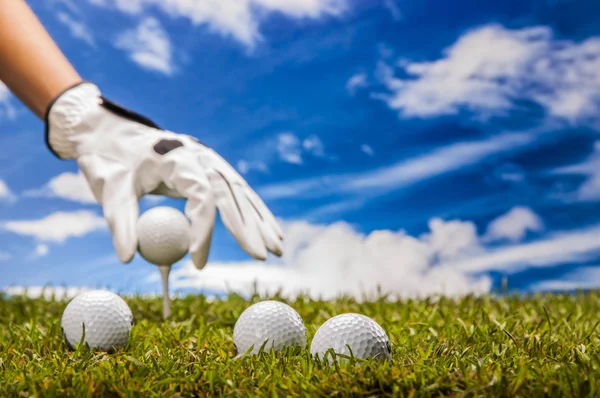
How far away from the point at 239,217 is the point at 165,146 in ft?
2.99

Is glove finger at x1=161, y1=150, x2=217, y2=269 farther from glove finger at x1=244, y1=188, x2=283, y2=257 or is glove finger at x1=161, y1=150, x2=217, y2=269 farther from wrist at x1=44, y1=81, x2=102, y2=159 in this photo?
wrist at x1=44, y1=81, x2=102, y2=159

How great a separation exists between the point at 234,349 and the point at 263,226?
153cm

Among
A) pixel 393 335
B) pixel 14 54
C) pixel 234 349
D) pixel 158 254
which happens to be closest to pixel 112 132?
pixel 14 54

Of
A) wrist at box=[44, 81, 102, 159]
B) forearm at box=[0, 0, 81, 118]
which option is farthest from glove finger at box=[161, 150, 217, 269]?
forearm at box=[0, 0, 81, 118]

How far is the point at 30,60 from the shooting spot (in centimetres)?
465

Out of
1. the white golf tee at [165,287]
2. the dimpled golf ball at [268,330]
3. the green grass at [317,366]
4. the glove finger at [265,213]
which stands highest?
the glove finger at [265,213]

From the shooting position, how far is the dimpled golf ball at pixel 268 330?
2.91 metres

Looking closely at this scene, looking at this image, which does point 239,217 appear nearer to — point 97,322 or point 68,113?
point 97,322

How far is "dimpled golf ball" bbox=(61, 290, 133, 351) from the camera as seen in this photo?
3.24 m

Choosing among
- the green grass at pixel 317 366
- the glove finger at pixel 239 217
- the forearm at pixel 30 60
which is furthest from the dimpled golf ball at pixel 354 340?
the forearm at pixel 30 60

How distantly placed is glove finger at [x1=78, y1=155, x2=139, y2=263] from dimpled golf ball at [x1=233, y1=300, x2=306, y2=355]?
1680 mm

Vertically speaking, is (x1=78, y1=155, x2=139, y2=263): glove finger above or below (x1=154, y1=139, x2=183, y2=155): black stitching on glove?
below

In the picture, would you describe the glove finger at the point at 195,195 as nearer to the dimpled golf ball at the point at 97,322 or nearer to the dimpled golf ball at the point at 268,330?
the dimpled golf ball at the point at 97,322

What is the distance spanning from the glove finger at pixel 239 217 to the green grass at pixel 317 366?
63 centimetres
